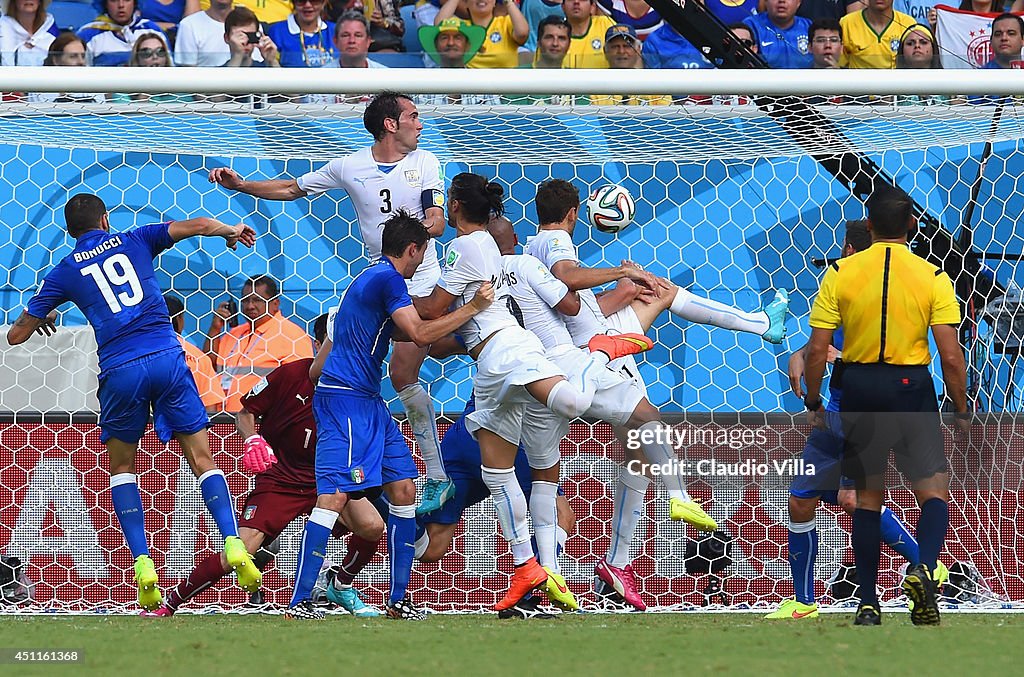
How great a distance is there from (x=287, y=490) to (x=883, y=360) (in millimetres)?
2662

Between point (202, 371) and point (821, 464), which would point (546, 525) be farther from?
point (202, 371)

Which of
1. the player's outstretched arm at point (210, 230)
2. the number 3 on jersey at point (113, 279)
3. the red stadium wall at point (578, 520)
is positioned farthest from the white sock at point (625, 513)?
the number 3 on jersey at point (113, 279)

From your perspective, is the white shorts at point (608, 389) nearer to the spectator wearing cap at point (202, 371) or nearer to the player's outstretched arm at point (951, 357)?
the player's outstretched arm at point (951, 357)

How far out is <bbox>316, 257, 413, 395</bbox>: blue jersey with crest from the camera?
560 centimetres

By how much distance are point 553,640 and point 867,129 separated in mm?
3526

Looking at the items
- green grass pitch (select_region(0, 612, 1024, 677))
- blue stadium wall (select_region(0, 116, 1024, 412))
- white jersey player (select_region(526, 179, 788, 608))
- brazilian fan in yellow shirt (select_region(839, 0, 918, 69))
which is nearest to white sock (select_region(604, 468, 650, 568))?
white jersey player (select_region(526, 179, 788, 608))

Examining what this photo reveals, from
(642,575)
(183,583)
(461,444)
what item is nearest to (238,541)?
(183,583)

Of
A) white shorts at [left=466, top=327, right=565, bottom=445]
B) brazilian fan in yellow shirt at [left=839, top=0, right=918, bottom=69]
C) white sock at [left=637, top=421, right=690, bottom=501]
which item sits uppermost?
brazilian fan in yellow shirt at [left=839, top=0, right=918, bottom=69]

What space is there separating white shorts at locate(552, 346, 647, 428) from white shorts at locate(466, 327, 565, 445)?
18 cm

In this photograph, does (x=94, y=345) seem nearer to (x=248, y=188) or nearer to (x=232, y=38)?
(x=248, y=188)

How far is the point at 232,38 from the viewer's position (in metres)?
8.86

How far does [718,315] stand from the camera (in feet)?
20.2

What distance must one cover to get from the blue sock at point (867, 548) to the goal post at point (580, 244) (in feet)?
4.67

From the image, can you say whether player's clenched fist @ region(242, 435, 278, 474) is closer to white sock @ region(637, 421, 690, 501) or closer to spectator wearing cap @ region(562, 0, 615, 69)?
white sock @ region(637, 421, 690, 501)
